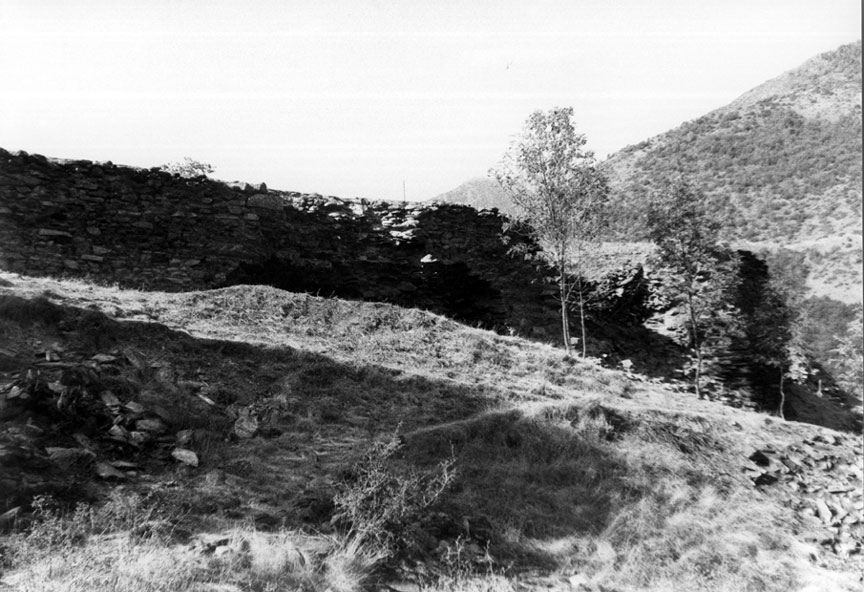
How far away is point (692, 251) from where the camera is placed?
49.3ft

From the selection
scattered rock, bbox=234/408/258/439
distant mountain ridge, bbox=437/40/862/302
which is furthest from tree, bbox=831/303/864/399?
distant mountain ridge, bbox=437/40/862/302

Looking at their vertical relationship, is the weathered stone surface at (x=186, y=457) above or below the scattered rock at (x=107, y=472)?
below

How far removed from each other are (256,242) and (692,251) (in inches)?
455

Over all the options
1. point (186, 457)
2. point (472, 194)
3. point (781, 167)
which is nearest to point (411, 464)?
point (186, 457)

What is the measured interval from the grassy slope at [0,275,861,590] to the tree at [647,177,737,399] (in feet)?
19.4

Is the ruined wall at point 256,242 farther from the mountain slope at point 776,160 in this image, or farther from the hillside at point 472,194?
the hillside at point 472,194

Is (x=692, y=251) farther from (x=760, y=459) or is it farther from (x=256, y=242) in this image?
(x=256, y=242)

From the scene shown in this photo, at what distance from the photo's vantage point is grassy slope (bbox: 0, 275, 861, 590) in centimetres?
395

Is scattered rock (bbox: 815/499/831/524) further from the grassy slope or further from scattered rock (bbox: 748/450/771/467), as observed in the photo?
scattered rock (bbox: 748/450/771/467)

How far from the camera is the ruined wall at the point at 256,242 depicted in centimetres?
1159

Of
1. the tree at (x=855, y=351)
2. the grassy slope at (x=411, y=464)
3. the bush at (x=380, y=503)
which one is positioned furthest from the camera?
the tree at (x=855, y=351)

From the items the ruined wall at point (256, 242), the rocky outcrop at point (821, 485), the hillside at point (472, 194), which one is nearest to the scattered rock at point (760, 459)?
the rocky outcrop at point (821, 485)

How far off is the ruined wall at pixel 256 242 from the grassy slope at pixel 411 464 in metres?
2.85

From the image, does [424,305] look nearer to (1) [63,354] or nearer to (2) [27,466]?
(1) [63,354]
